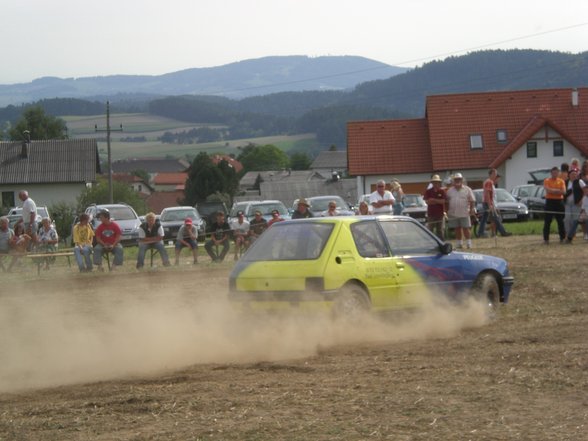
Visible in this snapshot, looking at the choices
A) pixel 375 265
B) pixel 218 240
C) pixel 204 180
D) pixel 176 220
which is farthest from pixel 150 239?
pixel 204 180

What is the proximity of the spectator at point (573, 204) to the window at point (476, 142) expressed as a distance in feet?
150

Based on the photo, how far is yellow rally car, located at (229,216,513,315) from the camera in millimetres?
12047

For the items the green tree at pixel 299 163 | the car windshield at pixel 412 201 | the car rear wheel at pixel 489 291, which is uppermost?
the green tree at pixel 299 163

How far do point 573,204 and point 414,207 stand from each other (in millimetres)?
12995

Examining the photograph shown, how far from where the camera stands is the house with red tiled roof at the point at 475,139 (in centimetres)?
6806

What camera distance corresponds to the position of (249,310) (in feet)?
40.4

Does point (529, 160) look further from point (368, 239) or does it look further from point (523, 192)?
point (368, 239)

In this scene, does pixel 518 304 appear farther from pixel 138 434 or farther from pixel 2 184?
pixel 2 184

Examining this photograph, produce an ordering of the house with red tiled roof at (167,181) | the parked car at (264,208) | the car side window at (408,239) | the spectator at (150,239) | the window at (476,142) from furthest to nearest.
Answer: the house with red tiled roof at (167,181)
the window at (476,142)
the parked car at (264,208)
the spectator at (150,239)
the car side window at (408,239)

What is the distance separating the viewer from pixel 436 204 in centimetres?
2377

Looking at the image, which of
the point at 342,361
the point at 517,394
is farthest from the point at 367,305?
the point at 517,394

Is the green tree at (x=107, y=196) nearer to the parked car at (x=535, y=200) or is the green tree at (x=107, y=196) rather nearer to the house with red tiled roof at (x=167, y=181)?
the parked car at (x=535, y=200)

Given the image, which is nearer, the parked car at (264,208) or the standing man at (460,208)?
the standing man at (460,208)

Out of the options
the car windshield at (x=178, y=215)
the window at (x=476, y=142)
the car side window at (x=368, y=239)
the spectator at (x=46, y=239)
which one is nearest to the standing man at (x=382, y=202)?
the spectator at (x=46, y=239)
